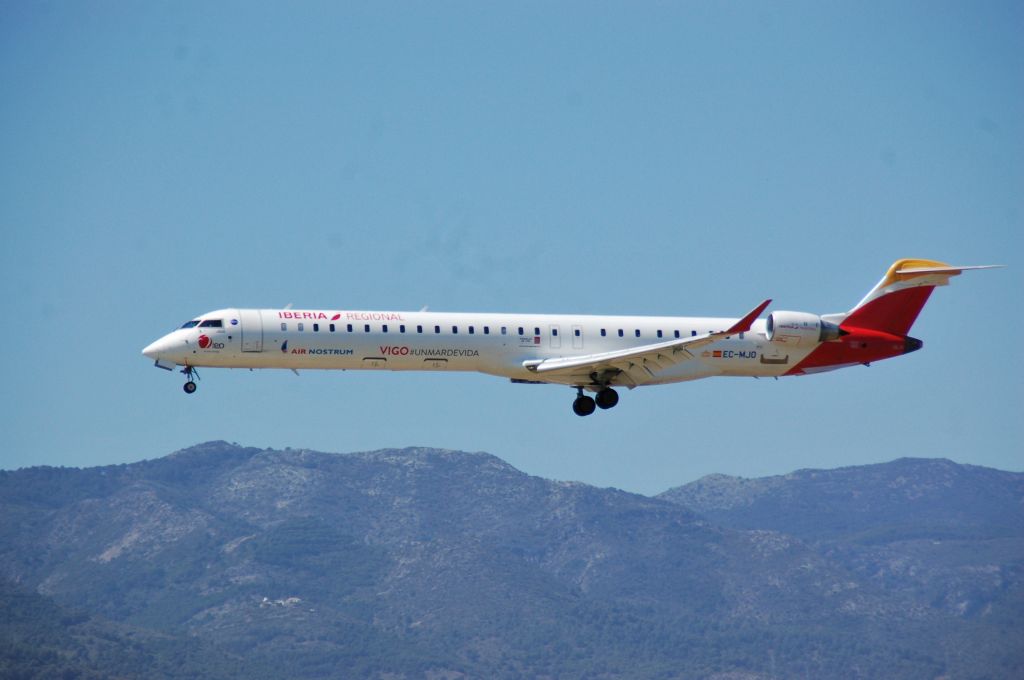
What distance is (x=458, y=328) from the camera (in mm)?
55594

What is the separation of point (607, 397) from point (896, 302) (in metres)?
13.6

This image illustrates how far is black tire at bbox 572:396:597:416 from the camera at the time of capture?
193 ft

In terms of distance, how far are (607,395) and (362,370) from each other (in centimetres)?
983

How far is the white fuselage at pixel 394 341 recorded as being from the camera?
178ft

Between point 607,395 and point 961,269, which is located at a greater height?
point 961,269

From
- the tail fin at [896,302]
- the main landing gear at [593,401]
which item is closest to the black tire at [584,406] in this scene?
the main landing gear at [593,401]

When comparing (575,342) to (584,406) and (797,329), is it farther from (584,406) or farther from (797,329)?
(797,329)

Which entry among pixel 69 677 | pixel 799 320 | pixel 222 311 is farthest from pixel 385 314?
pixel 69 677

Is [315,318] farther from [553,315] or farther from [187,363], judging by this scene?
[553,315]

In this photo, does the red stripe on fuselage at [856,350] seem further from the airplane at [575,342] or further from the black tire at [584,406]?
the black tire at [584,406]

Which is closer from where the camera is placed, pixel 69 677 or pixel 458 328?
pixel 458 328

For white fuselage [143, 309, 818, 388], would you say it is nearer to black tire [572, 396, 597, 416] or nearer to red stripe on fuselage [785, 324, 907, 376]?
black tire [572, 396, 597, 416]

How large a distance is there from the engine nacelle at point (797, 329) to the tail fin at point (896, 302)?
3.04 meters

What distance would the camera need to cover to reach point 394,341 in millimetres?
54719
